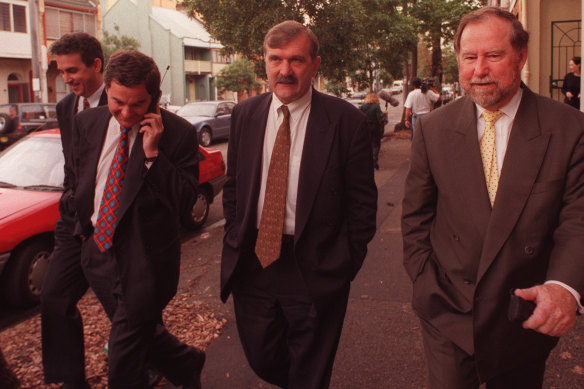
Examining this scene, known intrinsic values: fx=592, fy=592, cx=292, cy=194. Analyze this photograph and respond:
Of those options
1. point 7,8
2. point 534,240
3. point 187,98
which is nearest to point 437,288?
point 534,240

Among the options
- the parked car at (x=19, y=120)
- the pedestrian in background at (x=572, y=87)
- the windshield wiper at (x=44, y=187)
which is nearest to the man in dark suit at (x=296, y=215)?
the windshield wiper at (x=44, y=187)

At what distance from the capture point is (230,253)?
3072 mm

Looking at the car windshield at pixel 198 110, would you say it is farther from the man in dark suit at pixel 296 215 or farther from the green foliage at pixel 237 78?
the green foliage at pixel 237 78

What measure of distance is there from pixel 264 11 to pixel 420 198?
13.2 meters

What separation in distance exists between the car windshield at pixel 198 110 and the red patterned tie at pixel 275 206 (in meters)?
20.2

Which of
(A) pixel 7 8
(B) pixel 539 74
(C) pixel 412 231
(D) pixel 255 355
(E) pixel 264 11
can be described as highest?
(A) pixel 7 8

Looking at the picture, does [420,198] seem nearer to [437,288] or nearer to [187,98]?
[437,288]

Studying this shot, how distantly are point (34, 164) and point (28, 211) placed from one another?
988 millimetres

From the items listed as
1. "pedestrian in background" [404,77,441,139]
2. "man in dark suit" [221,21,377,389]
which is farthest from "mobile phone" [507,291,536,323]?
"pedestrian in background" [404,77,441,139]

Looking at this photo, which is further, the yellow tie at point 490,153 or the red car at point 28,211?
the red car at point 28,211

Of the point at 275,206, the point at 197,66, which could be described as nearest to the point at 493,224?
the point at 275,206

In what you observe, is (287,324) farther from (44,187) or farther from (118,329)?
(44,187)

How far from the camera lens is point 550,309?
1975mm

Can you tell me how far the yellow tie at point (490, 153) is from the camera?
230cm
